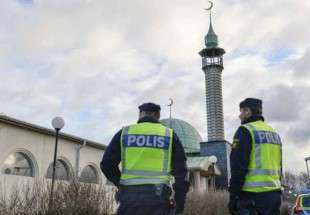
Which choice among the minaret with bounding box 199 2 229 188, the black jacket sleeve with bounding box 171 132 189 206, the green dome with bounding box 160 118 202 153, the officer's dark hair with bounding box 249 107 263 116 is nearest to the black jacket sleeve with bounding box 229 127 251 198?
the officer's dark hair with bounding box 249 107 263 116

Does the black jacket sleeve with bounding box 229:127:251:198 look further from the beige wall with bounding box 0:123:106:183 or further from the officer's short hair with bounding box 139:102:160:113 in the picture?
the beige wall with bounding box 0:123:106:183

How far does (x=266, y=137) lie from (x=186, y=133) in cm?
4702

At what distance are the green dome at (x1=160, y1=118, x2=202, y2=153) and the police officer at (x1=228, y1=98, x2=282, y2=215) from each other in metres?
44.1

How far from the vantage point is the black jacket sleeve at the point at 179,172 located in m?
4.29

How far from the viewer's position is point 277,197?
4.59 metres

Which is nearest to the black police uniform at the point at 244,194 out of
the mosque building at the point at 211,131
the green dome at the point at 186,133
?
the mosque building at the point at 211,131

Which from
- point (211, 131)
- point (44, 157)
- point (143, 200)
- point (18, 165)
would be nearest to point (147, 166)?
point (143, 200)

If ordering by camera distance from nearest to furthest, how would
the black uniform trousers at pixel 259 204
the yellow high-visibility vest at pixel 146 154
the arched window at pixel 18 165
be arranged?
the yellow high-visibility vest at pixel 146 154 < the black uniform trousers at pixel 259 204 < the arched window at pixel 18 165

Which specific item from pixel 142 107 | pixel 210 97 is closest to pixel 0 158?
pixel 142 107

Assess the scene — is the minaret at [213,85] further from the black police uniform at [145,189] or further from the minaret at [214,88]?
the black police uniform at [145,189]

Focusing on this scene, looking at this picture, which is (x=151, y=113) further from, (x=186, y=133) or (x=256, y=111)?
(x=186, y=133)

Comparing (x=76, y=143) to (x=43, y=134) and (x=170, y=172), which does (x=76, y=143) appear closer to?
(x=43, y=134)

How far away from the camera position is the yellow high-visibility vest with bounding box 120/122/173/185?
4.13 m

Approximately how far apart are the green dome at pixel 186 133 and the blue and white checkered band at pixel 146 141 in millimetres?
44655
